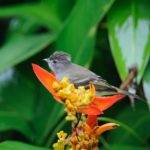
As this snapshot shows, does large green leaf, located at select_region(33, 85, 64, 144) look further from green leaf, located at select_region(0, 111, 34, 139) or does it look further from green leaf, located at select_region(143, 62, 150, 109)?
green leaf, located at select_region(143, 62, 150, 109)

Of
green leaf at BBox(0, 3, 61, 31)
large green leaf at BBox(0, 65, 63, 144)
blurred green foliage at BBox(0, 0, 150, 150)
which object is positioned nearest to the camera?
blurred green foliage at BBox(0, 0, 150, 150)

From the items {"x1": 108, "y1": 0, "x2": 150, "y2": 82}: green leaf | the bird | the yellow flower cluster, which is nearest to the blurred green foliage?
{"x1": 108, "y1": 0, "x2": 150, "y2": 82}: green leaf

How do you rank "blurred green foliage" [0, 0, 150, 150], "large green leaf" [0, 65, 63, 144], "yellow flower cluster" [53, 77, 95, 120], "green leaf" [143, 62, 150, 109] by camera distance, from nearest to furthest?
"yellow flower cluster" [53, 77, 95, 120] → "green leaf" [143, 62, 150, 109] → "blurred green foliage" [0, 0, 150, 150] → "large green leaf" [0, 65, 63, 144]

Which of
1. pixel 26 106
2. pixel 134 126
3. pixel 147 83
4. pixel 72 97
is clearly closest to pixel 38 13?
pixel 26 106

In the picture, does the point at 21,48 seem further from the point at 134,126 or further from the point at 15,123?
the point at 134,126

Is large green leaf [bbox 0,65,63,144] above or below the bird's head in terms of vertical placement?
below
